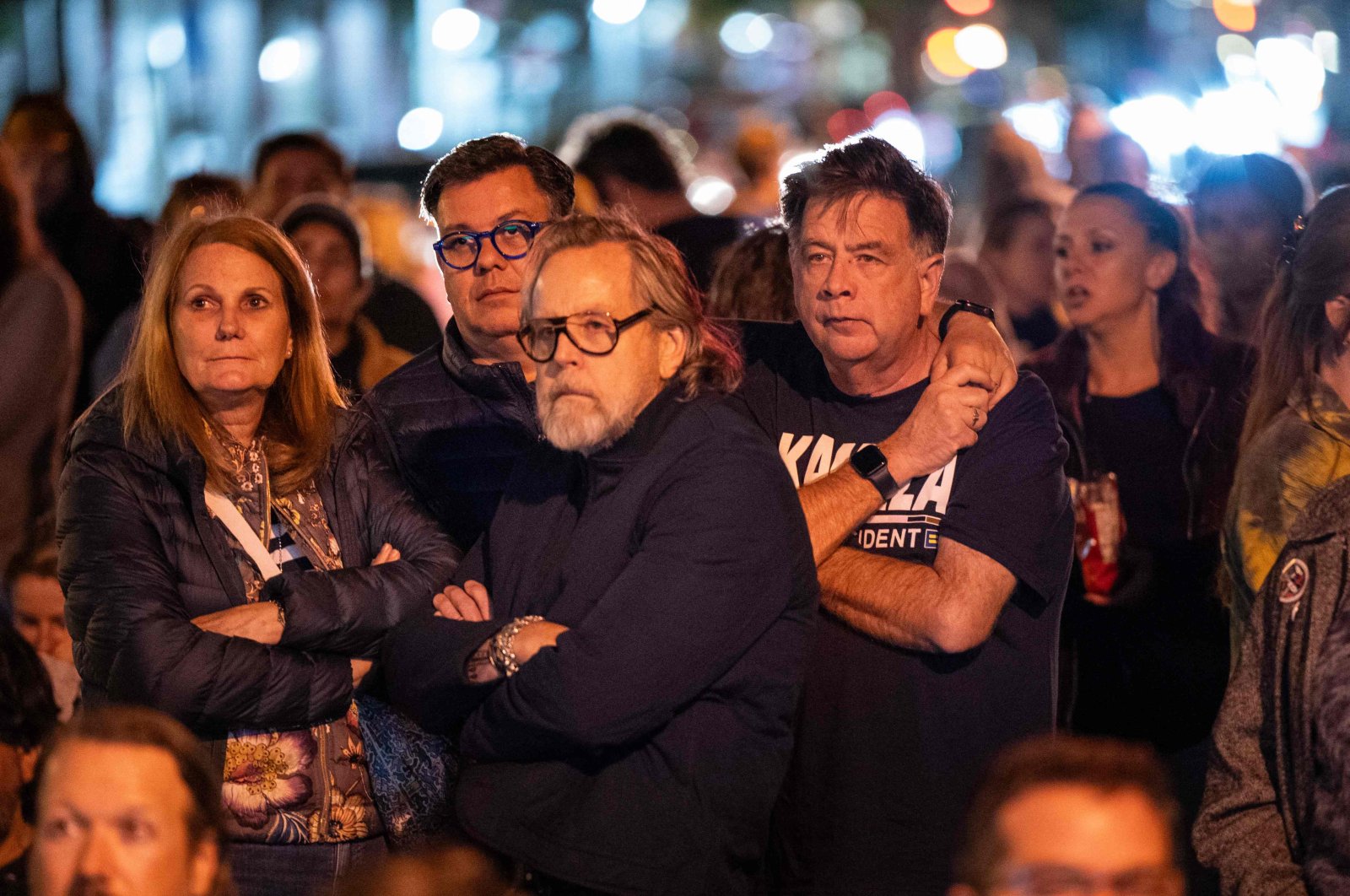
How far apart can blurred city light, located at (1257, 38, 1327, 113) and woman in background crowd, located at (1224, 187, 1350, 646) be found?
15.6 m

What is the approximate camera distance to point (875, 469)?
3689 mm

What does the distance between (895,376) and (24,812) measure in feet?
8.33

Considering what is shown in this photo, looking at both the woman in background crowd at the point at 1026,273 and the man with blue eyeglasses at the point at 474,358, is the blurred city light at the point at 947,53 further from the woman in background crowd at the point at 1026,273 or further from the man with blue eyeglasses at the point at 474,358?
the man with blue eyeglasses at the point at 474,358

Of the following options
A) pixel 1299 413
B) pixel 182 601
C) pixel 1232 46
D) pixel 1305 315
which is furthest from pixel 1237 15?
pixel 182 601

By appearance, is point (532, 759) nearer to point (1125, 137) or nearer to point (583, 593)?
point (583, 593)

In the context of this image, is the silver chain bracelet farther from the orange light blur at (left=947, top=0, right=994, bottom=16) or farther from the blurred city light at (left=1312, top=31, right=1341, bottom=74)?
the orange light blur at (left=947, top=0, right=994, bottom=16)

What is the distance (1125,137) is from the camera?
7.93 metres

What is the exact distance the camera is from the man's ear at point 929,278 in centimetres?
391

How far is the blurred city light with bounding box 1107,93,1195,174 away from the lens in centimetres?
1354

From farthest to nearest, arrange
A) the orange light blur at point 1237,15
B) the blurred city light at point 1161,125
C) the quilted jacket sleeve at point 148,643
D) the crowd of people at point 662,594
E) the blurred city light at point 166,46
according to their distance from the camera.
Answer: the orange light blur at point 1237,15, the blurred city light at point 166,46, the blurred city light at point 1161,125, the quilted jacket sleeve at point 148,643, the crowd of people at point 662,594

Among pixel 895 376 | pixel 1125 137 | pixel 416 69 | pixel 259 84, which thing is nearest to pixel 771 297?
pixel 895 376

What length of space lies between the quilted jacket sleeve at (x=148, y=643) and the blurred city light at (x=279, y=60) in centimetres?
1289

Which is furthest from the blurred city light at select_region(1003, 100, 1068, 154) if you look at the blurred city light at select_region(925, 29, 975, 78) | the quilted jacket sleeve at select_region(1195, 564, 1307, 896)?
the blurred city light at select_region(925, 29, 975, 78)

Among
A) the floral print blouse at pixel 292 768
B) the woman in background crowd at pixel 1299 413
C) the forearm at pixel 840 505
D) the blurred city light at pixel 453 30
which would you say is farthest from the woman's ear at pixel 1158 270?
the blurred city light at pixel 453 30
